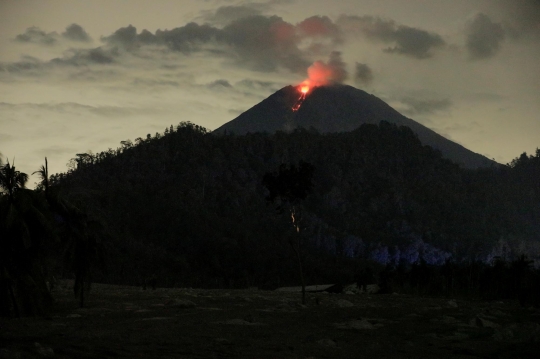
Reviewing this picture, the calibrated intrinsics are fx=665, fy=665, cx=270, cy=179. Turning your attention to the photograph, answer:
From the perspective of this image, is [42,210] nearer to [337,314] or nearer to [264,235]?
[337,314]

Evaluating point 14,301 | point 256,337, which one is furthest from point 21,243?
point 256,337

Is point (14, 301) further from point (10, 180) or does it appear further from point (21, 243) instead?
point (10, 180)

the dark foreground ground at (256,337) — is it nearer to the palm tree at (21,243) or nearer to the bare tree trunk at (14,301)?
the bare tree trunk at (14,301)

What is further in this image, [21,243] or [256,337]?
[21,243]

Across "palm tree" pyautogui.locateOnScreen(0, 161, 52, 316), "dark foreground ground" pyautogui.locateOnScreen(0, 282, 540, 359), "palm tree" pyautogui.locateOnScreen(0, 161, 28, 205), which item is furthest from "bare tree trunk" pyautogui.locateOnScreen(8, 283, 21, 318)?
"palm tree" pyautogui.locateOnScreen(0, 161, 28, 205)

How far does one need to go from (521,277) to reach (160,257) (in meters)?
97.7

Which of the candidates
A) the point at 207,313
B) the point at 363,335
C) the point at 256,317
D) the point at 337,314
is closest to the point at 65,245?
the point at 207,313

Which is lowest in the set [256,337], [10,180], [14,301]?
[256,337]

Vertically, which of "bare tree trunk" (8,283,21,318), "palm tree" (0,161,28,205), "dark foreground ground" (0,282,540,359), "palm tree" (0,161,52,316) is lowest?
"dark foreground ground" (0,282,540,359)

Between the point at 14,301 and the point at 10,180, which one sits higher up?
the point at 10,180

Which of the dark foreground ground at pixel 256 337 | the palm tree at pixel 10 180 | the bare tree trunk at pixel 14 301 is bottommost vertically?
the dark foreground ground at pixel 256 337

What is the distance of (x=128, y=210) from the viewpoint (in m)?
194

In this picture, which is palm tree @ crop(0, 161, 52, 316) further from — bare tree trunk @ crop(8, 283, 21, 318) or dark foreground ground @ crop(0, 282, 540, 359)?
dark foreground ground @ crop(0, 282, 540, 359)

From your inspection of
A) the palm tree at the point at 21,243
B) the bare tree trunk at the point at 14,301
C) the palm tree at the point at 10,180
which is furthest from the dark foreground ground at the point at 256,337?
the palm tree at the point at 10,180
